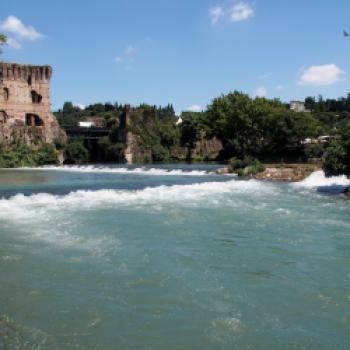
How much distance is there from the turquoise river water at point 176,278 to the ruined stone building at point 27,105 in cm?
5312

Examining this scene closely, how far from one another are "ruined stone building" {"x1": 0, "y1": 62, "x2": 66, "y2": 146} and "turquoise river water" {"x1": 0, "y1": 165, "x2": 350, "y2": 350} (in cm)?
5312

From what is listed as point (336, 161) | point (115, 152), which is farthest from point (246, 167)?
point (115, 152)

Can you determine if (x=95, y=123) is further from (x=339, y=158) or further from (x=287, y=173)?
(x=339, y=158)

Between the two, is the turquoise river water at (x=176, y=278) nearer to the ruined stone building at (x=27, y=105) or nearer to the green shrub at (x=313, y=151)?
the green shrub at (x=313, y=151)

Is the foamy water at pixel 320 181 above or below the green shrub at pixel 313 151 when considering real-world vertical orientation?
below

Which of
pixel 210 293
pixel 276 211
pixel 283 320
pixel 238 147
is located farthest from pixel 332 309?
pixel 238 147

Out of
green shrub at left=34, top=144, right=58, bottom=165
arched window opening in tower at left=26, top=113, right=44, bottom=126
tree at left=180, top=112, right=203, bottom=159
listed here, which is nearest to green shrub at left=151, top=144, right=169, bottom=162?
tree at left=180, top=112, right=203, bottom=159

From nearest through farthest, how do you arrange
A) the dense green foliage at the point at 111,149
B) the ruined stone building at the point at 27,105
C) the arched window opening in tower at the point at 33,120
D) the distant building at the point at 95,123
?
the ruined stone building at the point at 27,105
the dense green foliage at the point at 111,149
the arched window opening in tower at the point at 33,120
the distant building at the point at 95,123

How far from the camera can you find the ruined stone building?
67.9 meters

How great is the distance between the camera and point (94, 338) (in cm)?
659

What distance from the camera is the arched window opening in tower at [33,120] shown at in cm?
7225

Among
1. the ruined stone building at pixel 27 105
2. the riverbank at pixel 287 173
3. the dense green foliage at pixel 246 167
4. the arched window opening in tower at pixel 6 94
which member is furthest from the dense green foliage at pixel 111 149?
the riverbank at pixel 287 173

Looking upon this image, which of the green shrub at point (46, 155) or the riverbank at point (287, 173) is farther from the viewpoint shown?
the green shrub at point (46, 155)

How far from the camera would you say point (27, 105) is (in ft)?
235
